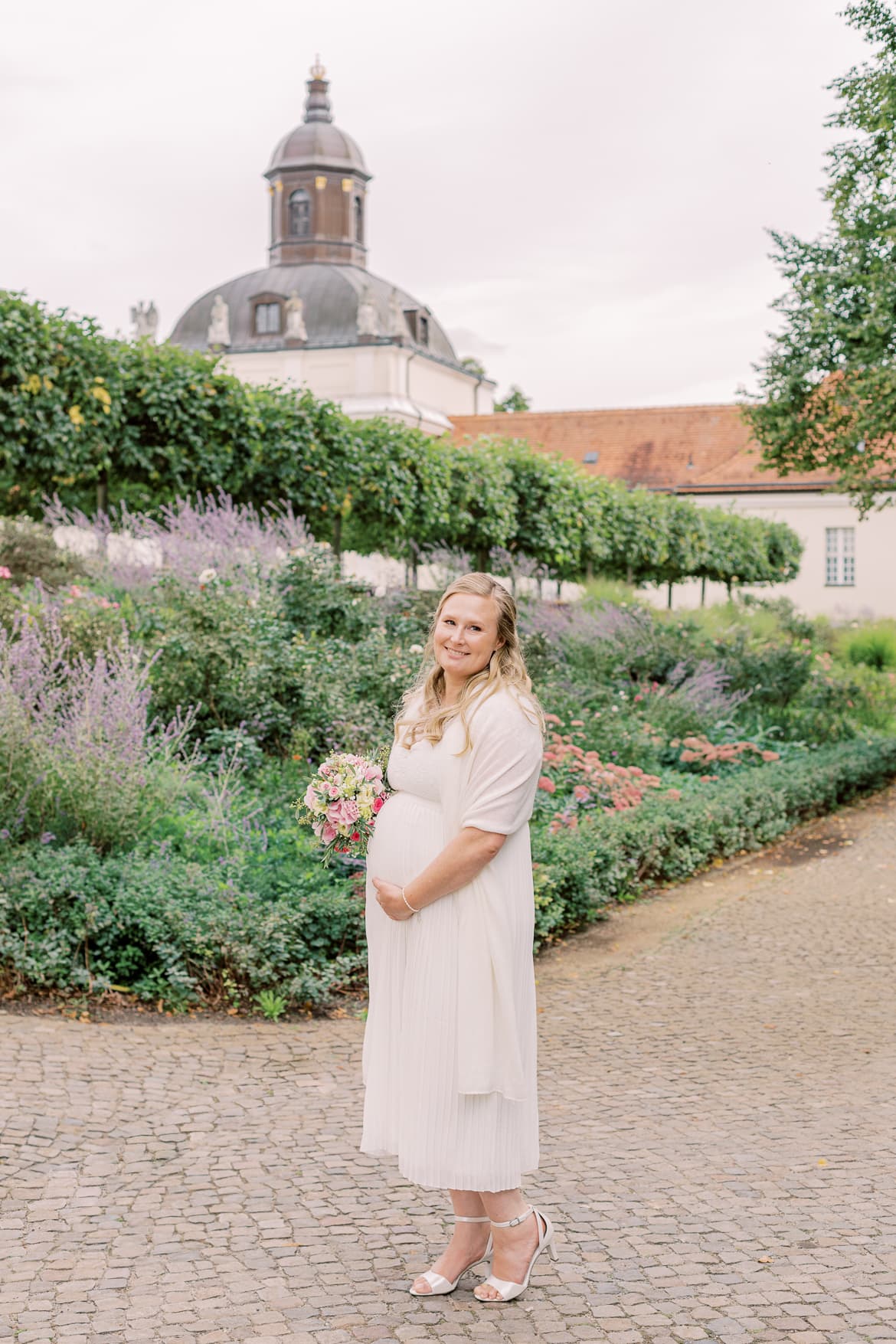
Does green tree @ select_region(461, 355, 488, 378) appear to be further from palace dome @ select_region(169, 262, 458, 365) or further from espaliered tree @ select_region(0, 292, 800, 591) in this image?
espaliered tree @ select_region(0, 292, 800, 591)

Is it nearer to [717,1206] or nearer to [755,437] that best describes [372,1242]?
[717,1206]

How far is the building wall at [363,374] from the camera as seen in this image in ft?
169

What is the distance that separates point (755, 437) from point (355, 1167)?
1207 centimetres

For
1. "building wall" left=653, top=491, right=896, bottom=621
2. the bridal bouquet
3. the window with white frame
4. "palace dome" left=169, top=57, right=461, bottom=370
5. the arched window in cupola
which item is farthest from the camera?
the arched window in cupola

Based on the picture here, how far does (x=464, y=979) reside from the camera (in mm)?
3086

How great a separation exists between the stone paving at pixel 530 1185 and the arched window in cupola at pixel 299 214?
58212 mm

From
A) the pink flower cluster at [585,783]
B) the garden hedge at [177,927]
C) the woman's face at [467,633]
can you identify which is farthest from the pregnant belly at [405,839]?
the pink flower cluster at [585,783]

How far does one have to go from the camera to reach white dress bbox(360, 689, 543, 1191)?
3.09 meters

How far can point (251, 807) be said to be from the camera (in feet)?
23.9

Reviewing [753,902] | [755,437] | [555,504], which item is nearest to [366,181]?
[555,504]

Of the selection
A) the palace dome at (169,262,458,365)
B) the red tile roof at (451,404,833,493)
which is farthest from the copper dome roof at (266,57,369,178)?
the red tile roof at (451,404,833,493)

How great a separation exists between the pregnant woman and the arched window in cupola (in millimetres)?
60285

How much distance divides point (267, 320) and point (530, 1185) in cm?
5441

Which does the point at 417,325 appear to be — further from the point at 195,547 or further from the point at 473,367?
the point at 195,547
